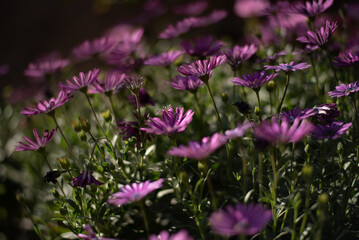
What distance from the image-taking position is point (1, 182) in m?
2.20

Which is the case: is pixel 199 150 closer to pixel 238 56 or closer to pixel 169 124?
pixel 169 124

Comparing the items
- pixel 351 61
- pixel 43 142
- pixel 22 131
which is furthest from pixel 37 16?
pixel 351 61

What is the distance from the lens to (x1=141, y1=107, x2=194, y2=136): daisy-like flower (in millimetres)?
1061

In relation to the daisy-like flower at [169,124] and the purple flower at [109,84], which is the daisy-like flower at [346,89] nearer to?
the daisy-like flower at [169,124]

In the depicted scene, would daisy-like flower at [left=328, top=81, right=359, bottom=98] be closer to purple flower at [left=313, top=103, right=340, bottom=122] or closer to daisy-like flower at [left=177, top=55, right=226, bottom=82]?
purple flower at [left=313, top=103, right=340, bottom=122]

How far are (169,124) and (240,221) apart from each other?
14.9 inches

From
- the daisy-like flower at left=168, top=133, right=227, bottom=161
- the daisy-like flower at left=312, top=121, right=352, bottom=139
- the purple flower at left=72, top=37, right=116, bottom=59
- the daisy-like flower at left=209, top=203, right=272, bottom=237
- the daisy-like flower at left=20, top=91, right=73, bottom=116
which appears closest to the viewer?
the daisy-like flower at left=209, top=203, right=272, bottom=237

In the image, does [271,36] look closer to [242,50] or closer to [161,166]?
[242,50]

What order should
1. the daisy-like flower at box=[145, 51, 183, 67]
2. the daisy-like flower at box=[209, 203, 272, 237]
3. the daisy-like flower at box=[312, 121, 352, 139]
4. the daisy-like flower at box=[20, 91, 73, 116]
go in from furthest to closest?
the daisy-like flower at box=[145, 51, 183, 67], the daisy-like flower at box=[20, 91, 73, 116], the daisy-like flower at box=[312, 121, 352, 139], the daisy-like flower at box=[209, 203, 272, 237]

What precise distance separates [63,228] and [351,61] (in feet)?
4.15

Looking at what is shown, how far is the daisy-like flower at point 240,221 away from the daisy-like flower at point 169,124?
278mm

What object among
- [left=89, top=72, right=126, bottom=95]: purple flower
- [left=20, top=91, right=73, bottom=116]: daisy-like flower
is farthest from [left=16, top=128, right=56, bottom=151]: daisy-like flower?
[left=89, top=72, right=126, bottom=95]: purple flower

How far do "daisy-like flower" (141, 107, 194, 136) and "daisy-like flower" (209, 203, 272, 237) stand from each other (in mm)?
278

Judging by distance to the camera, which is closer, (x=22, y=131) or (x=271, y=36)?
(x=271, y=36)
